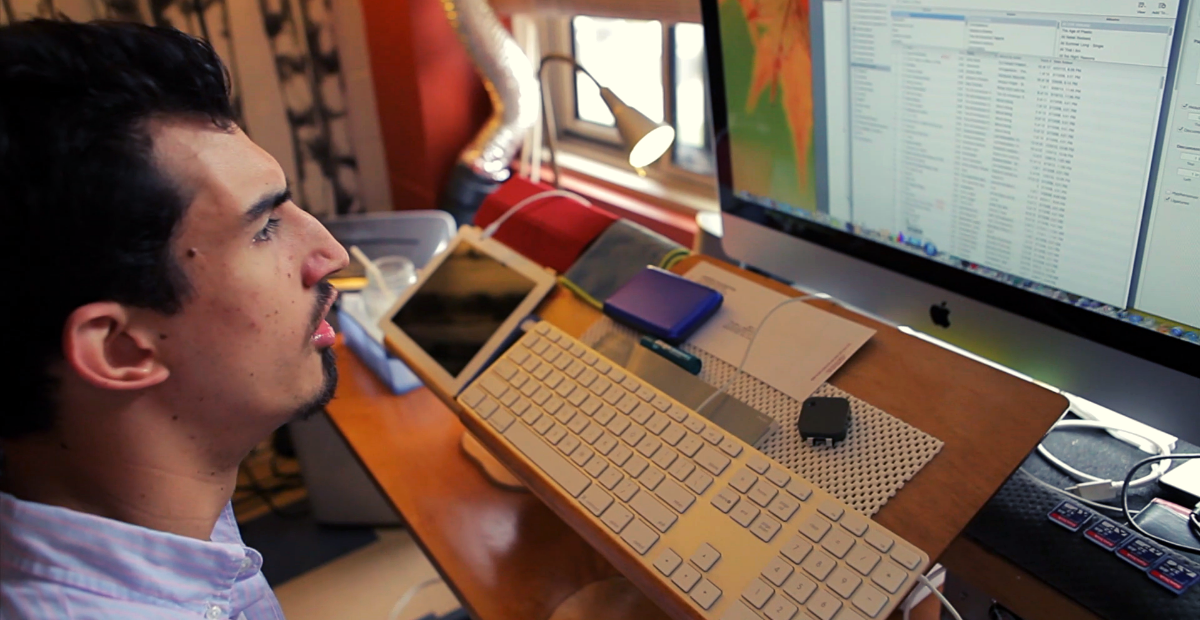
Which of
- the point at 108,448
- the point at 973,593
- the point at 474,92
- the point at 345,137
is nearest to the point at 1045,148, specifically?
the point at 973,593

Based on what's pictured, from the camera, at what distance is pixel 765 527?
574 millimetres

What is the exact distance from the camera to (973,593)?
0.61 meters

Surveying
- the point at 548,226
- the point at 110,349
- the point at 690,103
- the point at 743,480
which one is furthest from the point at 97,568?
the point at 690,103

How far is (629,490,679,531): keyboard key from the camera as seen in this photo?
0.60m

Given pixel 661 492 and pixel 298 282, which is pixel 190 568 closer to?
pixel 298 282

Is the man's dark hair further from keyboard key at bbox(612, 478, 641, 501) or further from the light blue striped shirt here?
keyboard key at bbox(612, 478, 641, 501)

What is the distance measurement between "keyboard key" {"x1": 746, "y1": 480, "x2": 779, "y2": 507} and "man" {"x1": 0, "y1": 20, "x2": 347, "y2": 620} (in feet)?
1.18

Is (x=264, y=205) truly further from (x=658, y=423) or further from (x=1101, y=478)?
(x=1101, y=478)

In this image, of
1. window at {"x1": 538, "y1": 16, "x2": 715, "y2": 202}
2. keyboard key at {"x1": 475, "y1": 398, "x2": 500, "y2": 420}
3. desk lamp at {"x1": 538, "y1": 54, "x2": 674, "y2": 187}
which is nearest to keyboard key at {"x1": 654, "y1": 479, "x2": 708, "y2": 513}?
keyboard key at {"x1": 475, "y1": 398, "x2": 500, "y2": 420}

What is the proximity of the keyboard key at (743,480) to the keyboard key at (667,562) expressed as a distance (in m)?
0.07

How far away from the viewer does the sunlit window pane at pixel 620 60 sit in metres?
1.63

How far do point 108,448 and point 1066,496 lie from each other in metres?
0.75

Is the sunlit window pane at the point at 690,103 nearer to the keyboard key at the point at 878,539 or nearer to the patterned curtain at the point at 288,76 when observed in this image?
the patterned curtain at the point at 288,76

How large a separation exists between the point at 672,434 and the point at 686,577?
0.14 meters
